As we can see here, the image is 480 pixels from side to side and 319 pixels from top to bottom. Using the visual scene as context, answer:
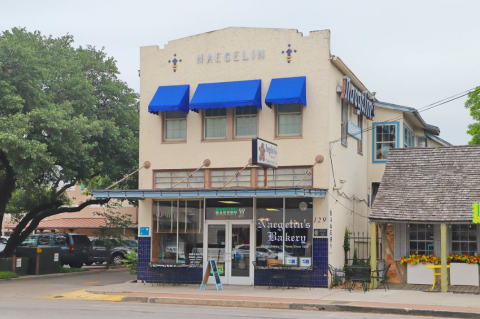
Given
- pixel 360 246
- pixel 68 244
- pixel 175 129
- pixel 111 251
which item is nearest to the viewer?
pixel 175 129

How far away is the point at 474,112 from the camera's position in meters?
44.7

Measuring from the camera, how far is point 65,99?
88.9ft

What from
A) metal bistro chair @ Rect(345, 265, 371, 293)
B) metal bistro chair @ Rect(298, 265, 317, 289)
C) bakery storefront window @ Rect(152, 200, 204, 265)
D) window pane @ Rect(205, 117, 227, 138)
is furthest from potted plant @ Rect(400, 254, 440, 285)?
window pane @ Rect(205, 117, 227, 138)

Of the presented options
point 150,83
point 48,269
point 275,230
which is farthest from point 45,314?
point 48,269

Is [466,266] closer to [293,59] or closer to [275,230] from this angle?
[275,230]

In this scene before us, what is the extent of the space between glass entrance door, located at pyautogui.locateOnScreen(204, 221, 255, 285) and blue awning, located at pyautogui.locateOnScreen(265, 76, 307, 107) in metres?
4.15

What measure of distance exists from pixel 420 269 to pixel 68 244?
58.5 ft

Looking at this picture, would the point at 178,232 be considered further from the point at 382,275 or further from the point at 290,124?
the point at 382,275

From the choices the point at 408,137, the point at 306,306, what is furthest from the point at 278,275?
the point at 408,137

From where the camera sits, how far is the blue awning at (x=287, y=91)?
20656mm

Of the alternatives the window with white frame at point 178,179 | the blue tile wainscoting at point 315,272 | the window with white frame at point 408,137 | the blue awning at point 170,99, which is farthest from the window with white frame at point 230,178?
the window with white frame at point 408,137

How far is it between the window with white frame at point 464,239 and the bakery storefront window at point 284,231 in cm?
500

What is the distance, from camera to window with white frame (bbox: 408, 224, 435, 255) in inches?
878

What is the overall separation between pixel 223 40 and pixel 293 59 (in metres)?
2.60
